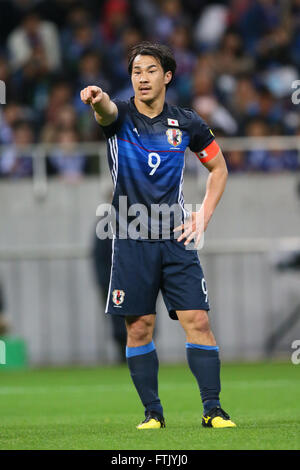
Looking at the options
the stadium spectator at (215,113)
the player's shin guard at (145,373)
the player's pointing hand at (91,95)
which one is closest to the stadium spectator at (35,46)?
the stadium spectator at (215,113)

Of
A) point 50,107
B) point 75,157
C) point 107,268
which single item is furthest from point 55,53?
point 107,268

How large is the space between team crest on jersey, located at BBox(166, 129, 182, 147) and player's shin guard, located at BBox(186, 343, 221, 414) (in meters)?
1.15

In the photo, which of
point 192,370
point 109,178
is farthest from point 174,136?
point 109,178

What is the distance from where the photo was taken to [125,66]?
1614cm

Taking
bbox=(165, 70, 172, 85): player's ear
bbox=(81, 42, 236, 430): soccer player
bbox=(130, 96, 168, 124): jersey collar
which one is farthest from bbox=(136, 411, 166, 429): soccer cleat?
bbox=(165, 70, 172, 85): player's ear

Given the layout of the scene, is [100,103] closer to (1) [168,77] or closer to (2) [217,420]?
(1) [168,77]

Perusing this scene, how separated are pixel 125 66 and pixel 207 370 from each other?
10482mm

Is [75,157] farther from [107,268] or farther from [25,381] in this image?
[25,381]

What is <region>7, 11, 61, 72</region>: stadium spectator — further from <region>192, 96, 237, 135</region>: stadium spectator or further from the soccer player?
the soccer player

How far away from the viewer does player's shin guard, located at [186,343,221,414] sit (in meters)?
6.18

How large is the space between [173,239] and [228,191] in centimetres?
875

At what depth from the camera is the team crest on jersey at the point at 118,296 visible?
6.25 meters

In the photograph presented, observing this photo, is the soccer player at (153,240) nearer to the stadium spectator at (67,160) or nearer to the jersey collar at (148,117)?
the jersey collar at (148,117)

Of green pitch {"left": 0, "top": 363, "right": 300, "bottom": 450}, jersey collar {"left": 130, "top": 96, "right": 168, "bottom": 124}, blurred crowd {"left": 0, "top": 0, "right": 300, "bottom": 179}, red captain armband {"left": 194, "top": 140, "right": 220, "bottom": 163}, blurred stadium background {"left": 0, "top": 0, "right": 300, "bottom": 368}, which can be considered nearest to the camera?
green pitch {"left": 0, "top": 363, "right": 300, "bottom": 450}
